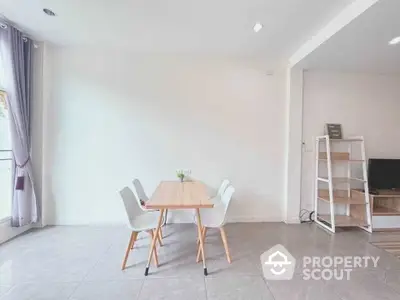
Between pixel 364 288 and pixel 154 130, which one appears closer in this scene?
pixel 364 288

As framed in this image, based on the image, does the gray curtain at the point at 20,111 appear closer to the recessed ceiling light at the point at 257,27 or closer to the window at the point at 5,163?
the window at the point at 5,163

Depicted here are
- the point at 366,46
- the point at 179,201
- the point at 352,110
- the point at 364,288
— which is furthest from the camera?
the point at 352,110

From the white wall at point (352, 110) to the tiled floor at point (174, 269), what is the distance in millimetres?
1432

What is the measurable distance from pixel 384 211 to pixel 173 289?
375 cm

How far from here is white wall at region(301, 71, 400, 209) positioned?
459 centimetres

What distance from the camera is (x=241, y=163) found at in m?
4.51

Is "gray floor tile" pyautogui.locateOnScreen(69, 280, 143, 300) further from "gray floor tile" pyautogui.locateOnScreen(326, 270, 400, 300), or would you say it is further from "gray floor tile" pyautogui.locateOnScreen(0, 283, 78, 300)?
"gray floor tile" pyautogui.locateOnScreen(326, 270, 400, 300)

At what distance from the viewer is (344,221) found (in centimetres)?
423

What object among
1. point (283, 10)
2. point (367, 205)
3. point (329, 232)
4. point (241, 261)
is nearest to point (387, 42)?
point (283, 10)

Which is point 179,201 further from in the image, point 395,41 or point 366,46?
point 395,41

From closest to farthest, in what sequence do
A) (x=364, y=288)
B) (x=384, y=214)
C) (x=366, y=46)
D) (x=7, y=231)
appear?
1. (x=364, y=288)
2. (x=366, y=46)
3. (x=7, y=231)
4. (x=384, y=214)

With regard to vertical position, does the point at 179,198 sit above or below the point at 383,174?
below

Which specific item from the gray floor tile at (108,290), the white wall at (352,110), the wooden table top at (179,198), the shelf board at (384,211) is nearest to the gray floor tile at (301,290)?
the wooden table top at (179,198)

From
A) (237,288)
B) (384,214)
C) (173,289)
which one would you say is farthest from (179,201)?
(384,214)
